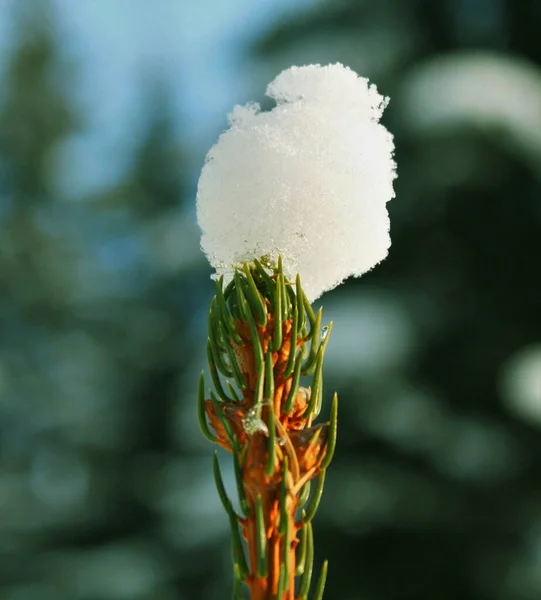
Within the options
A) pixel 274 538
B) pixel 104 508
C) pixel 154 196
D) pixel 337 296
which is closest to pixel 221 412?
pixel 274 538

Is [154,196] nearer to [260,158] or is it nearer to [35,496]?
[35,496]

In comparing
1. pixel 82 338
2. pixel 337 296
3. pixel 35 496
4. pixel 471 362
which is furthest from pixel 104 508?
pixel 471 362

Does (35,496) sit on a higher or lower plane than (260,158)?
higher

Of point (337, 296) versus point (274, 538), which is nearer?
point (274, 538)

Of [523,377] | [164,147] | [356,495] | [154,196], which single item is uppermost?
[164,147]

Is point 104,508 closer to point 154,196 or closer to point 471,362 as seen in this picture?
point 154,196

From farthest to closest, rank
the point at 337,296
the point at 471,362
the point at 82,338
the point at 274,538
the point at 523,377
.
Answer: the point at 82,338 < the point at 337,296 < the point at 471,362 < the point at 523,377 < the point at 274,538

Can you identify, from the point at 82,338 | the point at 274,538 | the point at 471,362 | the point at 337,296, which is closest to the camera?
the point at 274,538
